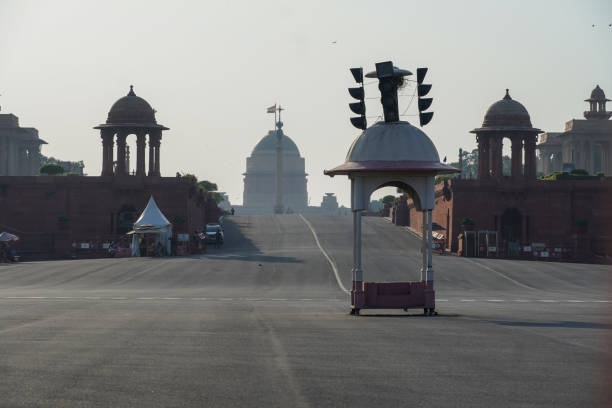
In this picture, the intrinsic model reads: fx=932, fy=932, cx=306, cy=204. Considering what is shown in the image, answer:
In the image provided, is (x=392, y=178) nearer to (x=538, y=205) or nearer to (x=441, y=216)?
(x=538, y=205)

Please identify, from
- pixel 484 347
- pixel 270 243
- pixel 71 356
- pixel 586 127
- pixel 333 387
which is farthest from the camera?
pixel 586 127

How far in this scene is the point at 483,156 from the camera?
3098 inches

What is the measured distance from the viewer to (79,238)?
6906 cm

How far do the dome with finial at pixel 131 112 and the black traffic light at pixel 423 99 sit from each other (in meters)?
55.2

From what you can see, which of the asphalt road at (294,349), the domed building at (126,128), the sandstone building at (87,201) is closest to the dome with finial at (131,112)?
the domed building at (126,128)

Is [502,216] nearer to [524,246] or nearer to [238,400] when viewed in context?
[524,246]

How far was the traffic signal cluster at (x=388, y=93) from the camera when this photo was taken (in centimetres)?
2456

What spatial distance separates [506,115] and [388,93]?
54.1 m

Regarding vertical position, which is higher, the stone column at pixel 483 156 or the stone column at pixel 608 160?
the stone column at pixel 608 160

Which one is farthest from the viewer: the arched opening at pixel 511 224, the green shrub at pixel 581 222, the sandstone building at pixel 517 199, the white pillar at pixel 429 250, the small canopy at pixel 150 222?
the arched opening at pixel 511 224

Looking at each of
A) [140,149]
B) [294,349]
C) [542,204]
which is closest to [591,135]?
[542,204]

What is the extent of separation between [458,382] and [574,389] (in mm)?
1439

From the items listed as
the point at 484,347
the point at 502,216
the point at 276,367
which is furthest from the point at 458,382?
the point at 502,216

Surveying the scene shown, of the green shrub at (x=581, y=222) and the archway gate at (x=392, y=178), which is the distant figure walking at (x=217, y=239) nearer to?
the green shrub at (x=581, y=222)
